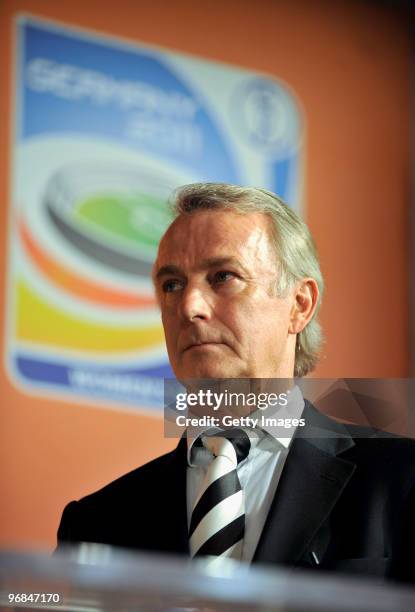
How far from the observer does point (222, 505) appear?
1.06 metres

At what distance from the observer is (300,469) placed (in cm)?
108

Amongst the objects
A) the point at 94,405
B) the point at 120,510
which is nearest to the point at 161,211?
the point at 94,405

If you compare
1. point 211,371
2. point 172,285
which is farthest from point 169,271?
point 211,371

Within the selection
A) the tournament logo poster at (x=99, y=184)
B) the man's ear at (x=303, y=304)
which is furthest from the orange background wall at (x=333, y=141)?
the man's ear at (x=303, y=304)

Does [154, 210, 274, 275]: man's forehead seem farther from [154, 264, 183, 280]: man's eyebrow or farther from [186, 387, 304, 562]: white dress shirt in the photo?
[186, 387, 304, 562]: white dress shirt

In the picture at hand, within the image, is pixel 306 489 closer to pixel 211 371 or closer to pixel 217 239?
pixel 211 371

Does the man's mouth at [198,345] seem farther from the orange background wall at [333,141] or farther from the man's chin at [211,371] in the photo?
the orange background wall at [333,141]

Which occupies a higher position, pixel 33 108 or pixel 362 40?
pixel 362 40

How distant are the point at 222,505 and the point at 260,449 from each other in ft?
0.30

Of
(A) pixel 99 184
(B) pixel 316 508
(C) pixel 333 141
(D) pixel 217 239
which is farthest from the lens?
(C) pixel 333 141

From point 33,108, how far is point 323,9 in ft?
3.44

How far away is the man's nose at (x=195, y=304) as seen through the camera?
111cm

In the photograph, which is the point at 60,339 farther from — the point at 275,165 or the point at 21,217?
the point at 275,165

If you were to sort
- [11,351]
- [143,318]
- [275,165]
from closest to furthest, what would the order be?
[11,351], [143,318], [275,165]
